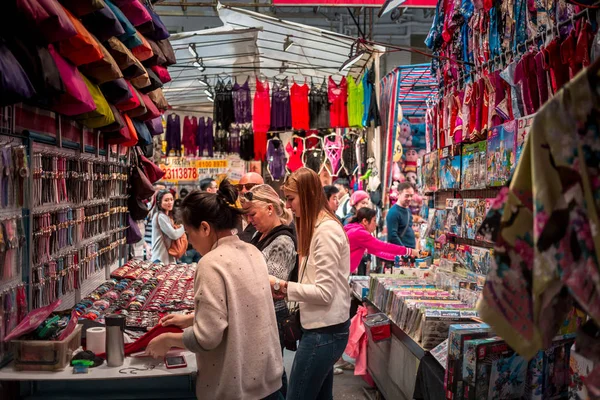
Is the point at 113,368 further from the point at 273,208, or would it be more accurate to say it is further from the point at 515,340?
the point at 515,340

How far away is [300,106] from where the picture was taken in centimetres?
1181

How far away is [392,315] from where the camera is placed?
4.68m

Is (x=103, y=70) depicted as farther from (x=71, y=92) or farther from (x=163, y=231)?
(x=163, y=231)

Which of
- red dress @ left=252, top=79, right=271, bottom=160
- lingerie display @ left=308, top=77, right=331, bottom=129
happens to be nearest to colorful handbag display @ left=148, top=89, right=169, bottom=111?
red dress @ left=252, top=79, right=271, bottom=160

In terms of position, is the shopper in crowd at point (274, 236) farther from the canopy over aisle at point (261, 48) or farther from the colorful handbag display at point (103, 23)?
the canopy over aisle at point (261, 48)

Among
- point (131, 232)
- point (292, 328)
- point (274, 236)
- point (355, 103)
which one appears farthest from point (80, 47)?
point (355, 103)

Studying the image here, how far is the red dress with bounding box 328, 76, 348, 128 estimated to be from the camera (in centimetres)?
1158

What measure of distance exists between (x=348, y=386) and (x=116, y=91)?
11.2 feet

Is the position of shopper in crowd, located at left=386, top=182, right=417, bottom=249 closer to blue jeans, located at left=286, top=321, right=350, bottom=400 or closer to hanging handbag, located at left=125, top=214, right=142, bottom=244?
hanging handbag, located at left=125, top=214, right=142, bottom=244

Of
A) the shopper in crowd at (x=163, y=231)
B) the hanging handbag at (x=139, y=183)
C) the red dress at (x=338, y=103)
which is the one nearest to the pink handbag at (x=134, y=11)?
the hanging handbag at (x=139, y=183)

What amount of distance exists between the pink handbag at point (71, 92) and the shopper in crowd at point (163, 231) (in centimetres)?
484

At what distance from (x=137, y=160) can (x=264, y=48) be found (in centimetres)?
617

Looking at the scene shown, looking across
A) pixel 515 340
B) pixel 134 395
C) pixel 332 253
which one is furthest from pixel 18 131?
pixel 515 340

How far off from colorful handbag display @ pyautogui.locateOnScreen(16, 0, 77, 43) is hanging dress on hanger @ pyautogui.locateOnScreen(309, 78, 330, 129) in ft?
30.6
